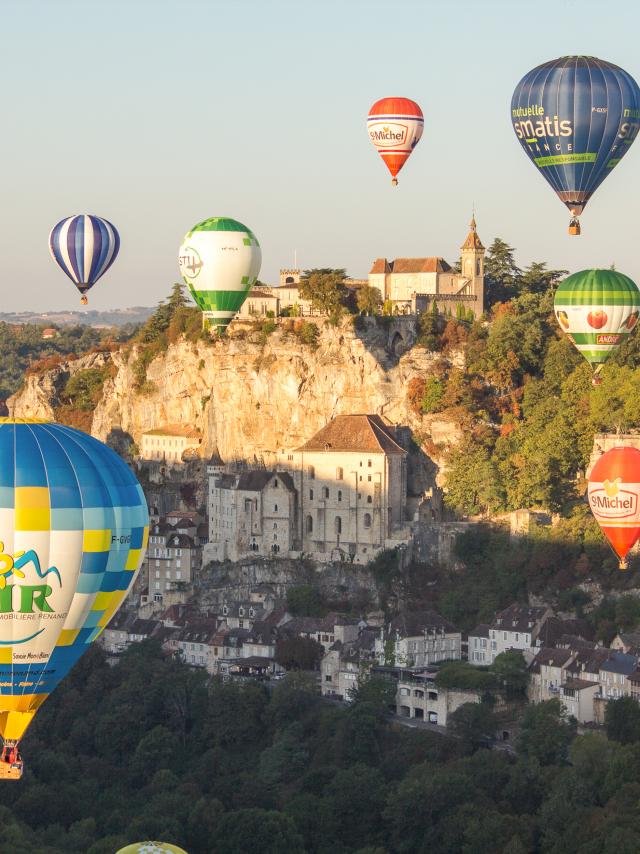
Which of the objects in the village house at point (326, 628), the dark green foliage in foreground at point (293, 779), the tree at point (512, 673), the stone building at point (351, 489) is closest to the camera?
the dark green foliage in foreground at point (293, 779)

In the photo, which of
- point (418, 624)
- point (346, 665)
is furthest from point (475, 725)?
point (346, 665)

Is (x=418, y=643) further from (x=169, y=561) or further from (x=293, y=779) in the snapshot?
(x=169, y=561)

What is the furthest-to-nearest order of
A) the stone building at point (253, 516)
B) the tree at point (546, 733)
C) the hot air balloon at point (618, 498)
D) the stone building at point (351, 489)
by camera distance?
the stone building at point (253, 516) < the stone building at point (351, 489) < the hot air balloon at point (618, 498) < the tree at point (546, 733)

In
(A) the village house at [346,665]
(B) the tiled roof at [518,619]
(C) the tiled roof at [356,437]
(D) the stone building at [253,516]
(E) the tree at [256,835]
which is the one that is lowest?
(E) the tree at [256,835]

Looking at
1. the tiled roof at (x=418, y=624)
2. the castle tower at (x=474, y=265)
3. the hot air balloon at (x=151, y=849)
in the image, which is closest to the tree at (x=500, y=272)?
the castle tower at (x=474, y=265)

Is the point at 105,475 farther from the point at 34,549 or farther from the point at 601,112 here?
the point at 601,112

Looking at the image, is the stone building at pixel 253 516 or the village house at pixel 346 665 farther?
the stone building at pixel 253 516

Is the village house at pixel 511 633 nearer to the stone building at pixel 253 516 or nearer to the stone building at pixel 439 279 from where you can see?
the stone building at pixel 253 516

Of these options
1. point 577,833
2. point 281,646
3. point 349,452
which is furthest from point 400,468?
point 577,833
